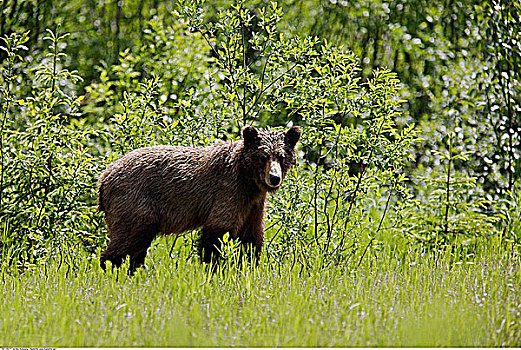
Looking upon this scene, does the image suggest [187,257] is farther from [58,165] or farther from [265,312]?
[265,312]

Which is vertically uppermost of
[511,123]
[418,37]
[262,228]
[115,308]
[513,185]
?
[418,37]

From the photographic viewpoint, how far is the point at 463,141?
8.31 metres

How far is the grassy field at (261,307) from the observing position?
13.6 ft

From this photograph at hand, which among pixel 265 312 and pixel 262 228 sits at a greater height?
pixel 262 228

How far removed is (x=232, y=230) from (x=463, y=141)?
4.11 m

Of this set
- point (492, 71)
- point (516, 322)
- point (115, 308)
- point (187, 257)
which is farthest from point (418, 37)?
point (115, 308)

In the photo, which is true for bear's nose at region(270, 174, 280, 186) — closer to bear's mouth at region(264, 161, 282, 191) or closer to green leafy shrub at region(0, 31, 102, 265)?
bear's mouth at region(264, 161, 282, 191)

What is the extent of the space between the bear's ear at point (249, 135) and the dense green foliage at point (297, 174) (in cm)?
82

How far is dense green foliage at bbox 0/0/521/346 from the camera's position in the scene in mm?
4441

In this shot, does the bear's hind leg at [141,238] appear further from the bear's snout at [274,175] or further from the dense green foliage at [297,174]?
the bear's snout at [274,175]

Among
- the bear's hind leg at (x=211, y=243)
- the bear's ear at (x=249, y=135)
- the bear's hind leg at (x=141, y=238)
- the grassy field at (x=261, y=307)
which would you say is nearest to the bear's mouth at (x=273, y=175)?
the bear's ear at (x=249, y=135)

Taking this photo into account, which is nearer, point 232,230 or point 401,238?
point 232,230

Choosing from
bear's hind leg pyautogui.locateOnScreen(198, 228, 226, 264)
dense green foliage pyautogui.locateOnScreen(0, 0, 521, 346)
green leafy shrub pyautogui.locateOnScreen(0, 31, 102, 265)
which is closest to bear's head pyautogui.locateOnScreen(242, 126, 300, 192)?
bear's hind leg pyautogui.locateOnScreen(198, 228, 226, 264)

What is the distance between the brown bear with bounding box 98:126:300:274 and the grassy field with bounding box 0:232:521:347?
0.28m
